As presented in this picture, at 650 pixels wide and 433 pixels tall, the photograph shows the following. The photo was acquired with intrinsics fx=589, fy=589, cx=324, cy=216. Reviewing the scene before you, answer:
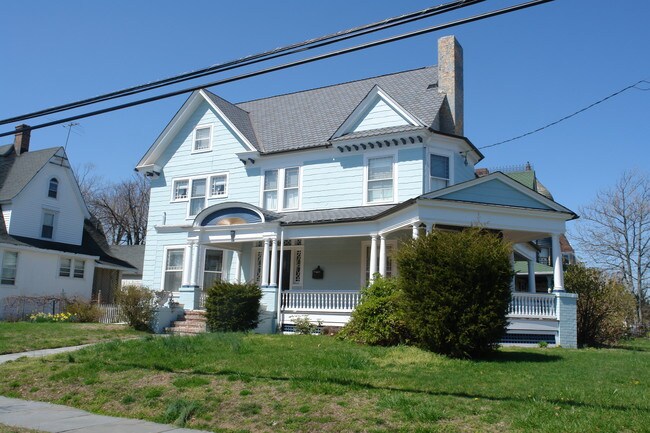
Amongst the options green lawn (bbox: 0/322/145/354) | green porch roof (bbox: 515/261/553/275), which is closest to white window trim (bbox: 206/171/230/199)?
green lawn (bbox: 0/322/145/354)

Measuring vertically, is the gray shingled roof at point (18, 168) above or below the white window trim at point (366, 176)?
above

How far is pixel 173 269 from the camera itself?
23906mm

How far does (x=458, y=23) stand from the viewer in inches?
302

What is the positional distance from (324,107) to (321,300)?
9157mm

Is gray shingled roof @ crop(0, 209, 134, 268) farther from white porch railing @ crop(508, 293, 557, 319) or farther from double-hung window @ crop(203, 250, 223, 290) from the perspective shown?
white porch railing @ crop(508, 293, 557, 319)

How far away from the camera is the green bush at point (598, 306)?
17578 millimetres

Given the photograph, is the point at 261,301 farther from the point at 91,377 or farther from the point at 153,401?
the point at 153,401

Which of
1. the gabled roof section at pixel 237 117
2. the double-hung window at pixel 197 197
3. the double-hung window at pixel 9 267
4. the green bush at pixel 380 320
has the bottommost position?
the green bush at pixel 380 320

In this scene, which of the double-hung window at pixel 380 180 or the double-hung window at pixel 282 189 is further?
the double-hung window at pixel 282 189


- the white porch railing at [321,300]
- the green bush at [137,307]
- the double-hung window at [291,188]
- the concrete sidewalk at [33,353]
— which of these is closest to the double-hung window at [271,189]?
the double-hung window at [291,188]

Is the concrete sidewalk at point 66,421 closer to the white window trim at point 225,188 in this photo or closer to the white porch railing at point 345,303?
the white porch railing at point 345,303

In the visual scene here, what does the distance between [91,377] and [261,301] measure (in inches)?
369

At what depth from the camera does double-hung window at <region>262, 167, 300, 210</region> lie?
22562 millimetres

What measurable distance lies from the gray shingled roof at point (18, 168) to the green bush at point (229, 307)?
56.2 feet
